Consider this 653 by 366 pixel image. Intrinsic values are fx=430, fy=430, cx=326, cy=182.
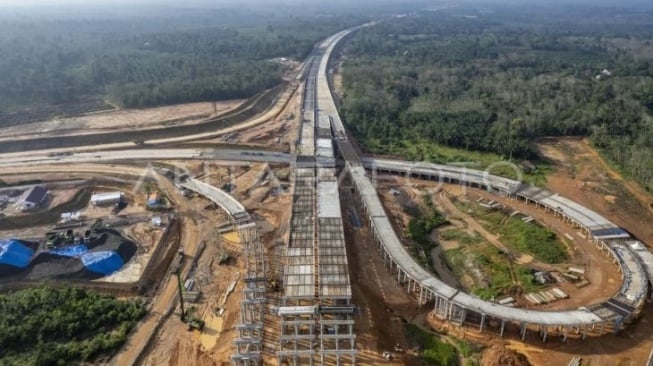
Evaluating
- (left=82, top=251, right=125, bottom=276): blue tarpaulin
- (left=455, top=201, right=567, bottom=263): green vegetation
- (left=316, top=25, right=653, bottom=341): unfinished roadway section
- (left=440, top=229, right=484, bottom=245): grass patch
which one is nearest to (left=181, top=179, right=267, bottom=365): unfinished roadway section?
(left=82, top=251, right=125, bottom=276): blue tarpaulin

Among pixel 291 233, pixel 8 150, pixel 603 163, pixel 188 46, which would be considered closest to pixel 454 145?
pixel 603 163

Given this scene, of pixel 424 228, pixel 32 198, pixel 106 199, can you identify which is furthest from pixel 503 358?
pixel 32 198

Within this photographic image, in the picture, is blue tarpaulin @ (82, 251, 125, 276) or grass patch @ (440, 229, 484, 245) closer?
blue tarpaulin @ (82, 251, 125, 276)

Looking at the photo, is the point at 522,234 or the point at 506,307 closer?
the point at 506,307

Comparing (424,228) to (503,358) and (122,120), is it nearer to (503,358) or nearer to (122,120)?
(503,358)

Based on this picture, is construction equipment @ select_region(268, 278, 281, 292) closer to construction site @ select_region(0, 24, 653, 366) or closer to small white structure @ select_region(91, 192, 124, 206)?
construction site @ select_region(0, 24, 653, 366)

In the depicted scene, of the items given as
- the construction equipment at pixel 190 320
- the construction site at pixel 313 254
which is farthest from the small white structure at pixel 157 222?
the construction equipment at pixel 190 320

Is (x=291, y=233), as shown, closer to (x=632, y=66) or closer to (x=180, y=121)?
(x=180, y=121)
